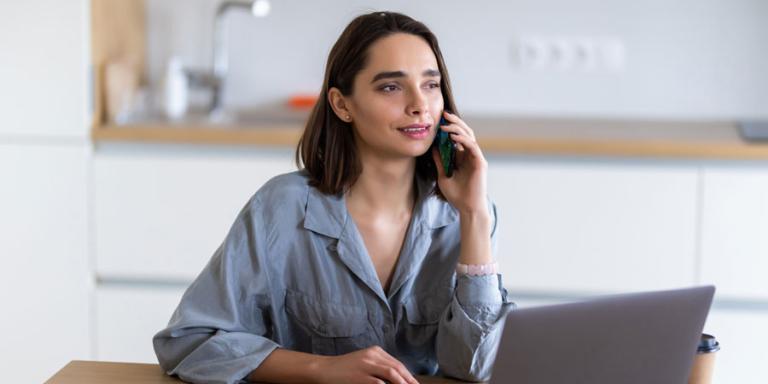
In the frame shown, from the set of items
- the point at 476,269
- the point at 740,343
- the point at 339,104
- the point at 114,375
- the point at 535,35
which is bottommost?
the point at 740,343

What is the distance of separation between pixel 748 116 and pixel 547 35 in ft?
2.08

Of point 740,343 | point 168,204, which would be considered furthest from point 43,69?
point 740,343

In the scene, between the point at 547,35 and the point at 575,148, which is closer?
the point at 575,148

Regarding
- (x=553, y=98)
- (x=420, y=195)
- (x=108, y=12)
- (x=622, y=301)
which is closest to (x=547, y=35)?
(x=553, y=98)

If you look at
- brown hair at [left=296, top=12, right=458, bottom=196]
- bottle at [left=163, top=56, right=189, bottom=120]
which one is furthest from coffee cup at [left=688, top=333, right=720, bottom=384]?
bottle at [left=163, top=56, right=189, bottom=120]

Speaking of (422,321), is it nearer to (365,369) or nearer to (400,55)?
(365,369)

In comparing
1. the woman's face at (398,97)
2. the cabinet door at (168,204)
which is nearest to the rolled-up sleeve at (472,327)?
the woman's face at (398,97)

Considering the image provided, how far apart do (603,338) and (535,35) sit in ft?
7.54

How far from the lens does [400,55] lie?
1585 mm

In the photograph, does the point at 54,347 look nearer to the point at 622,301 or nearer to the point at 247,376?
the point at 247,376

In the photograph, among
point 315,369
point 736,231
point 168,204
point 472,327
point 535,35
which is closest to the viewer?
point 315,369

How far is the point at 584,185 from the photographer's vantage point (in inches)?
112

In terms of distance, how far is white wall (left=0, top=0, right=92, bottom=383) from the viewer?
9.62 feet

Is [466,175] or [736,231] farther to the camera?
[736,231]
